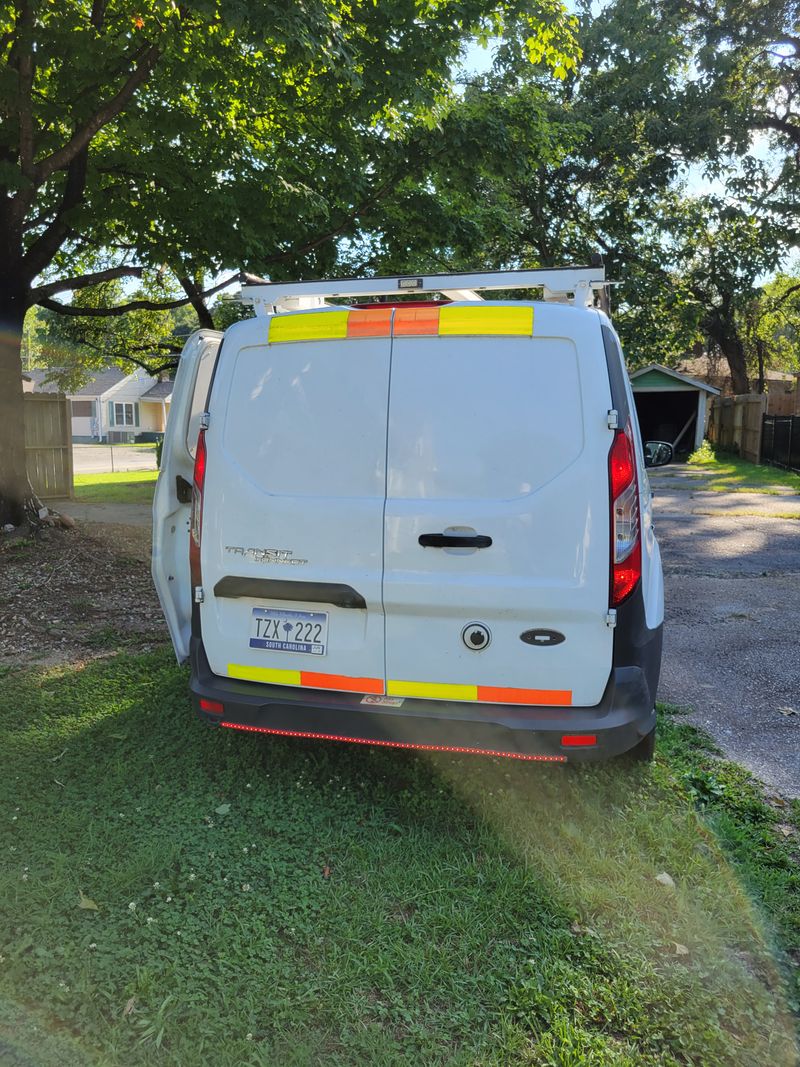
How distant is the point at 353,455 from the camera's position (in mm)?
3279

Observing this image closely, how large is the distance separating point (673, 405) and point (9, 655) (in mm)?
29249

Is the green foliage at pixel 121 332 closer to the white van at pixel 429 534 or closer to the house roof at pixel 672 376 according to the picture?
the white van at pixel 429 534

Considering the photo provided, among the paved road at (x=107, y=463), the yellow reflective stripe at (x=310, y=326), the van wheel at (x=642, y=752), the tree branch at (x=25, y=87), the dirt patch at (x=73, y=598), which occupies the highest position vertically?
the tree branch at (x=25, y=87)

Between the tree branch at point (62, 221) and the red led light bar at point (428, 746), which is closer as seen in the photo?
the red led light bar at point (428, 746)

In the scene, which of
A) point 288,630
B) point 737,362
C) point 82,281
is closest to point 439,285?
point 288,630

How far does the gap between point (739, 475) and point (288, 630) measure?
65.0 ft

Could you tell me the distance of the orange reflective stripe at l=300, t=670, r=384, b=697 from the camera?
329 cm

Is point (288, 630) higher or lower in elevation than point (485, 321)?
lower

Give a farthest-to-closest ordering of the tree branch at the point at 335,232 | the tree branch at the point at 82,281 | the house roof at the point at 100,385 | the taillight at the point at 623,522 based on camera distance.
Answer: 1. the house roof at the point at 100,385
2. the tree branch at the point at 335,232
3. the tree branch at the point at 82,281
4. the taillight at the point at 623,522

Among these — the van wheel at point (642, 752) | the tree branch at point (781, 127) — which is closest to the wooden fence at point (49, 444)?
the van wheel at point (642, 752)

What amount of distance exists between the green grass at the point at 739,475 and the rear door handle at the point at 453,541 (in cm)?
1515

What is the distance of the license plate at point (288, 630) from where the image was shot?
334 centimetres

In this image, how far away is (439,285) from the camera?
3.78 metres

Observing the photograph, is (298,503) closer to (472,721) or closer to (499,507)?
(499,507)
